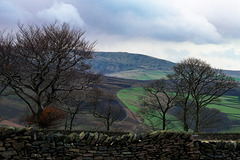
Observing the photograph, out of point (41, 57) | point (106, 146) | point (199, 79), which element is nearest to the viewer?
point (106, 146)

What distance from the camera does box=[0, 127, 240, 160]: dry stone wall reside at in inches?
239

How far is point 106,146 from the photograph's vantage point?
6.93m

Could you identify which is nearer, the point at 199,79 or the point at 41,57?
the point at 41,57

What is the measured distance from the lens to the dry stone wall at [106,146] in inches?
239

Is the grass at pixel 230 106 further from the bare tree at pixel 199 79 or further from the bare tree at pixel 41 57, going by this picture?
the bare tree at pixel 41 57

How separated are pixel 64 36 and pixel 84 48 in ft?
9.55

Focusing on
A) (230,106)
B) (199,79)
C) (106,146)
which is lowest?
(230,106)

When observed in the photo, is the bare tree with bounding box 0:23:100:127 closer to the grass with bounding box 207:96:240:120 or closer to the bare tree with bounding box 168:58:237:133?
the bare tree with bounding box 168:58:237:133

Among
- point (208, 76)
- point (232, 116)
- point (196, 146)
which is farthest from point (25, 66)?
point (232, 116)

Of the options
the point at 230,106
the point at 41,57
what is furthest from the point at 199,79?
the point at 230,106

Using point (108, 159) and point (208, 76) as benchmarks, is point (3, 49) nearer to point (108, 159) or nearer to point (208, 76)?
point (108, 159)

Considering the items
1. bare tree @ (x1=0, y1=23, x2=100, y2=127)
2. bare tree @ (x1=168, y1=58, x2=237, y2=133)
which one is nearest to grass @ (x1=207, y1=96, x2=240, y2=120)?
bare tree @ (x1=168, y1=58, x2=237, y2=133)

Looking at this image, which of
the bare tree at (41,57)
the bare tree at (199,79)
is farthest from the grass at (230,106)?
the bare tree at (41,57)

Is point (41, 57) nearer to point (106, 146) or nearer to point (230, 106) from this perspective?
point (106, 146)
